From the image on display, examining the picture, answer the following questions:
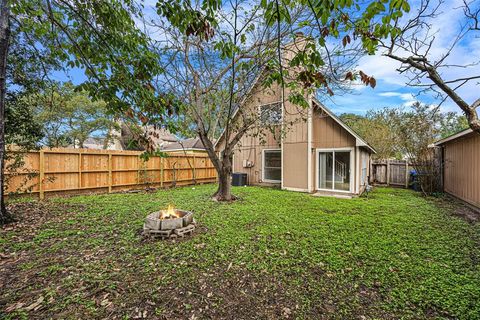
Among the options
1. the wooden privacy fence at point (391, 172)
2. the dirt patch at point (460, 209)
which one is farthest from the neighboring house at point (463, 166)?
the wooden privacy fence at point (391, 172)

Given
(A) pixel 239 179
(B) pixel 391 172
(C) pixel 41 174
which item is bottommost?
(A) pixel 239 179

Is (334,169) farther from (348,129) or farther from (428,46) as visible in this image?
(428,46)

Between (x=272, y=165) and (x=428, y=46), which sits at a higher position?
(x=428, y=46)

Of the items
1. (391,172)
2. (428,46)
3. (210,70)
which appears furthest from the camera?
(391,172)

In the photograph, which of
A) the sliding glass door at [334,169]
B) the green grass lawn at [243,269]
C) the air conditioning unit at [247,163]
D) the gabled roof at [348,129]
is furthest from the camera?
the air conditioning unit at [247,163]

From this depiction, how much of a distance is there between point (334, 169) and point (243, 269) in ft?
26.6

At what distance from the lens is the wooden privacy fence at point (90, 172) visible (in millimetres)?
6922

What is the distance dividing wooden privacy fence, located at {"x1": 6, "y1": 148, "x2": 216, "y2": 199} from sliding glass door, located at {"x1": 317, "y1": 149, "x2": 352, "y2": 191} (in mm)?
7166

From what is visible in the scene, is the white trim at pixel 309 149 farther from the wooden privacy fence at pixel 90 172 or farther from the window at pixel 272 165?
the wooden privacy fence at pixel 90 172

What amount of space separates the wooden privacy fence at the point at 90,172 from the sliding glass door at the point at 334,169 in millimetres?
7166

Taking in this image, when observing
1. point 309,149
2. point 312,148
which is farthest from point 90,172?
point 312,148

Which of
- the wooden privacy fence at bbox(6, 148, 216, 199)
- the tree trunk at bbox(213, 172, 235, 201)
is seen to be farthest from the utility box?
the tree trunk at bbox(213, 172, 235, 201)

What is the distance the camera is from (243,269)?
302 centimetres

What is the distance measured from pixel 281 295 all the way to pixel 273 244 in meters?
1.36
